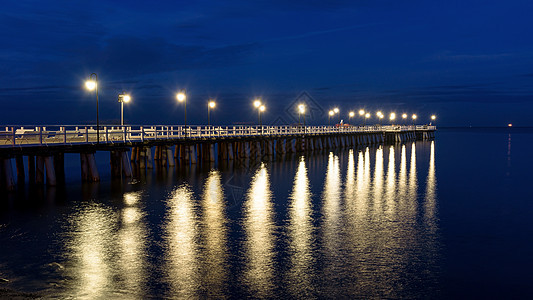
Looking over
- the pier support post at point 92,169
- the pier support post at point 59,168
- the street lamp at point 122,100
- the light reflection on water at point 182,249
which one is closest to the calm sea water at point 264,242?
the light reflection on water at point 182,249

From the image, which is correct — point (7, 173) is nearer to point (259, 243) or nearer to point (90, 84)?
point (90, 84)

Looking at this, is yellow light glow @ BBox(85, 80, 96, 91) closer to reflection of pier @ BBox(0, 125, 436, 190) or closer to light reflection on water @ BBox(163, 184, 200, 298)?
reflection of pier @ BBox(0, 125, 436, 190)

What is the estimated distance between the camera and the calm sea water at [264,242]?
388 inches

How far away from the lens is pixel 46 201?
65.2 ft

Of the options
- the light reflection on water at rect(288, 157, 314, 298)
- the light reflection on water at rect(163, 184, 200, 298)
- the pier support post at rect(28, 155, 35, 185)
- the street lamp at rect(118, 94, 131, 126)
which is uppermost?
the street lamp at rect(118, 94, 131, 126)

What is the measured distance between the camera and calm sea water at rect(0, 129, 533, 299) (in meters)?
9.85

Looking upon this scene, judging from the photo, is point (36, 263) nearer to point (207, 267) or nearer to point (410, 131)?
point (207, 267)

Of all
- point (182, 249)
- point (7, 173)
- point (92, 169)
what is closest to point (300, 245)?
point (182, 249)

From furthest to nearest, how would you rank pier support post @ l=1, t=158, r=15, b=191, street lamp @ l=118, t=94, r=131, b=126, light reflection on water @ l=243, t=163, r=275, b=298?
street lamp @ l=118, t=94, r=131, b=126 < pier support post @ l=1, t=158, r=15, b=191 < light reflection on water @ l=243, t=163, r=275, b=298

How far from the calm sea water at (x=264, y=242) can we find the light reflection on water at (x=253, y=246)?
1.7 inches

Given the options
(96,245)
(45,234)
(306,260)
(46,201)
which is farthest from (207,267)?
(46,201)

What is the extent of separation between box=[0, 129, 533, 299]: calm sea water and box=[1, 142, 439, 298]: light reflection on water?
0.04m

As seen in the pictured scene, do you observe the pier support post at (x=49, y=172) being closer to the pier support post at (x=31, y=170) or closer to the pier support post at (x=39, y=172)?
the pier support post at (x=39, y=172)

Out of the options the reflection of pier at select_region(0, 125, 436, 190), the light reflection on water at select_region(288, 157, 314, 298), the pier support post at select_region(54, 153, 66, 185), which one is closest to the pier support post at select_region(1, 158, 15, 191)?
the reflection of pier at select_region(0, 125, 436, 190)
